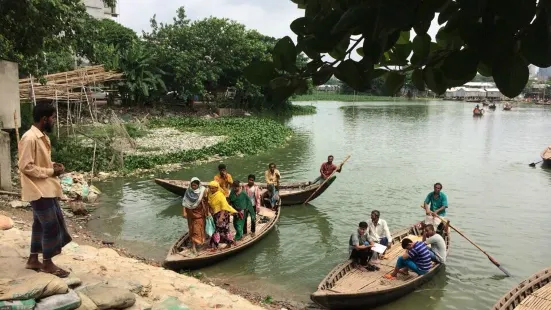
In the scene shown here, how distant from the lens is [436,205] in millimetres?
8547

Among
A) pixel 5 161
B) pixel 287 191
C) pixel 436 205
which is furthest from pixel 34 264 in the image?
pixel 287 191

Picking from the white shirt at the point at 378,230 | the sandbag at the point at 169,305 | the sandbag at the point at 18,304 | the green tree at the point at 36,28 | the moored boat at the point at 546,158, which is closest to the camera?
the sandbag at the point at 18,304

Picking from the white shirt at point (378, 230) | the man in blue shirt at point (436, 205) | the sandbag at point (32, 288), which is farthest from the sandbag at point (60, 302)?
the man in blue shirt at point (436, 205)

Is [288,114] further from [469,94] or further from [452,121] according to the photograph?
[469,94]

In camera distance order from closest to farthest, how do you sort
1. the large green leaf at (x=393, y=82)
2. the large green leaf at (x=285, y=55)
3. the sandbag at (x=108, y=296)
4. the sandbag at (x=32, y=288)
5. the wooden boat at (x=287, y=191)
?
the large green leaf at (x=285, y=55), the large green leaf at (x=393, y=82), the sandbag at (x=32, y=288), the sandbag at (x=108, y=296), the wooden boat at (x=287, y=191)

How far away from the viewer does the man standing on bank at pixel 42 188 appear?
3977 millimetres

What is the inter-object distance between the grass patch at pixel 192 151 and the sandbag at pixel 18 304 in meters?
10.9

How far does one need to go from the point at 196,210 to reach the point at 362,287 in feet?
9.81

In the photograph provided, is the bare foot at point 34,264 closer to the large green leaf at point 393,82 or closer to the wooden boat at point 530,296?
the large green leaf at point 393,82

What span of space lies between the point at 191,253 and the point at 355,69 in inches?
260

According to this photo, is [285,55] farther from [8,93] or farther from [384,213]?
[384,213]

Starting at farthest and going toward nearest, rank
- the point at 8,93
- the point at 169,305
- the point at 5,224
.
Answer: the point at 8,93
the point at 5,224
the point at 169,305

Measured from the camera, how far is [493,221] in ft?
36.4

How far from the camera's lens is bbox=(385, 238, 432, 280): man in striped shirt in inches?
264
